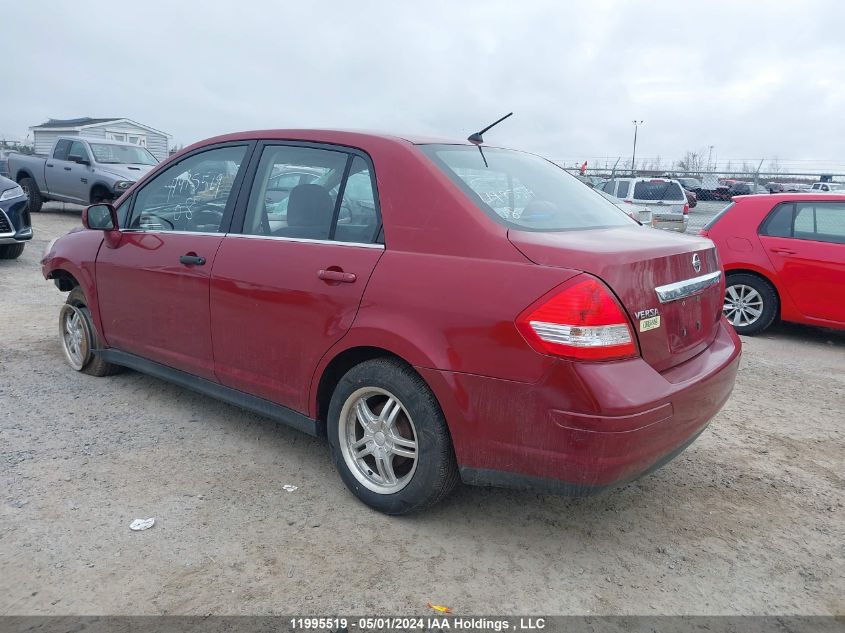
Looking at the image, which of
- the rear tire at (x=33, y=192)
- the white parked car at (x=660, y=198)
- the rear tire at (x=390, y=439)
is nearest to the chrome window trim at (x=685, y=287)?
the rear tire at (x=390, y=439)

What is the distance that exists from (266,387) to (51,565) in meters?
1.20

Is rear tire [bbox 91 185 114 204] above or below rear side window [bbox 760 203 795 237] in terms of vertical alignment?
above

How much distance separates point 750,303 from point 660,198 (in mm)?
10426

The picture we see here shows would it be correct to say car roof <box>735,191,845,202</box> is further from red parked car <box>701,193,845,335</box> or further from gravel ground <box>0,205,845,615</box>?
gravel ground <box>0,205,845,615</box>

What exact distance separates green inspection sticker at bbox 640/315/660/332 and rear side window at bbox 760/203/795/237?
4.97 metres

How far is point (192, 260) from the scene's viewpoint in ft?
11.9

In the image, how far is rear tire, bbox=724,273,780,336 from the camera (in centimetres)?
670

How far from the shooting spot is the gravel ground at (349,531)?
2465 mm

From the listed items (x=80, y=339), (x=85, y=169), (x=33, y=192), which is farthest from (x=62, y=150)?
(x=80, y=339)

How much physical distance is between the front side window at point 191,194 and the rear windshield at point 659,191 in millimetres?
14349

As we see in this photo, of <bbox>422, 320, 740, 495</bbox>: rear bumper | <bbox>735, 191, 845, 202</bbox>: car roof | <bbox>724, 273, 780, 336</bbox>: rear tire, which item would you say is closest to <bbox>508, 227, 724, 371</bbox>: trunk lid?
<bbox>422, 320, 740, 495</bbox>: rear bumper

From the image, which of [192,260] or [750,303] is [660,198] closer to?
[750,303]

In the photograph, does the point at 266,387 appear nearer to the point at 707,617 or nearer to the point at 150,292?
the point at 150,292

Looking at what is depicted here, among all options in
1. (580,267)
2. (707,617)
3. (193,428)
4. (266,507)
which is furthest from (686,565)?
(193,428)
